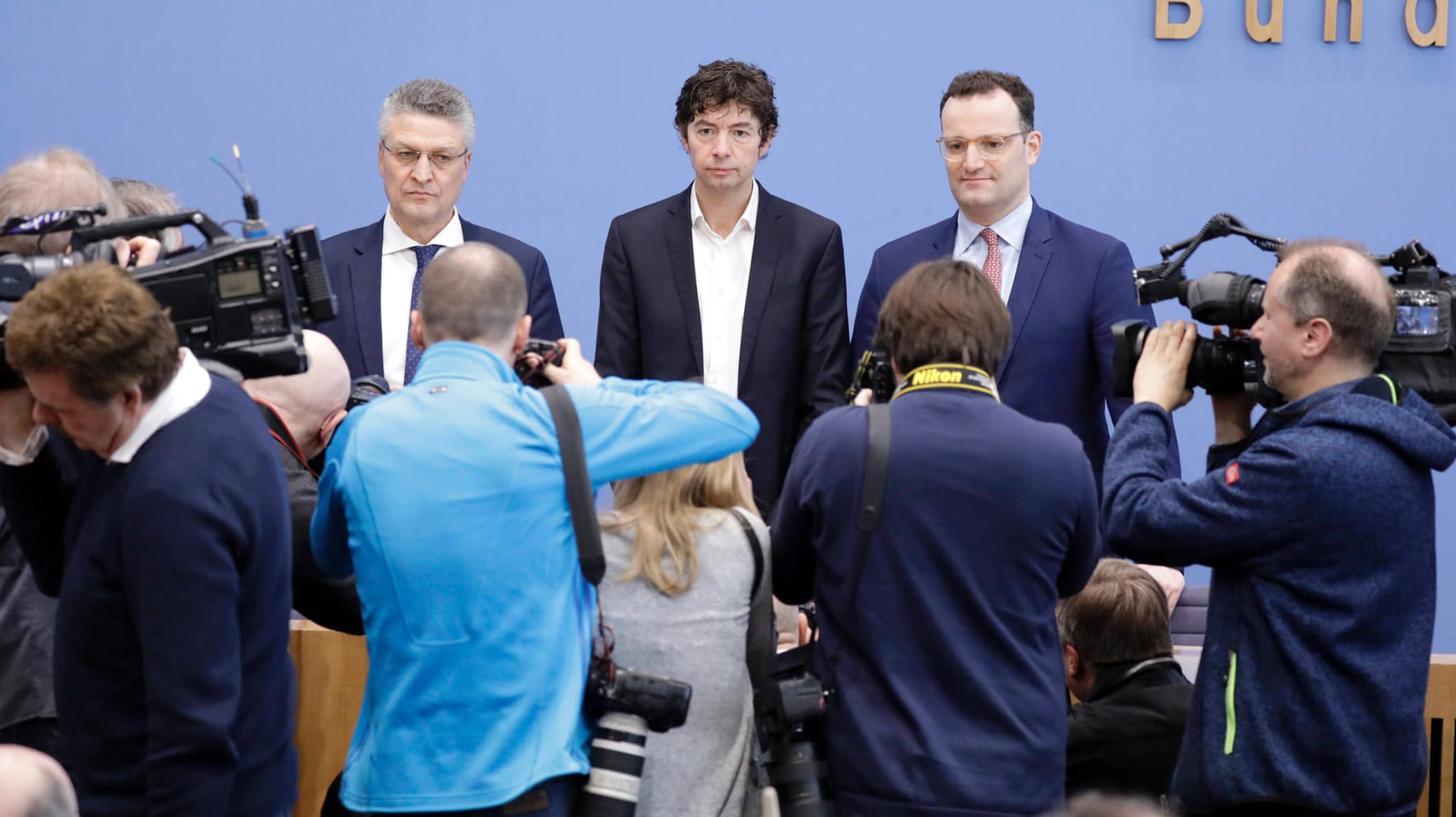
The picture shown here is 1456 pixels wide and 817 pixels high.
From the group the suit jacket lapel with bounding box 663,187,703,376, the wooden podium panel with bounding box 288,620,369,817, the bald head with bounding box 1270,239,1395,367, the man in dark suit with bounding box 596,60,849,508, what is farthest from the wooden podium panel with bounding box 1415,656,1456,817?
the wooden podium panel with bounding box 288,620,369,817

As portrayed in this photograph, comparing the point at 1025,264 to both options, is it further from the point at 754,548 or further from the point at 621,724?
the point at 621,724

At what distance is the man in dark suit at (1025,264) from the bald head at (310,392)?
44.5 inches

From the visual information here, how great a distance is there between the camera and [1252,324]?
7.83 feet

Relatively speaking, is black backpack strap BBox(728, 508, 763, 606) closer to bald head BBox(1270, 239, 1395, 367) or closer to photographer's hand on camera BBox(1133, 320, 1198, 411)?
photographer's hand on camera BBox(1133, 320, 1198, 411)

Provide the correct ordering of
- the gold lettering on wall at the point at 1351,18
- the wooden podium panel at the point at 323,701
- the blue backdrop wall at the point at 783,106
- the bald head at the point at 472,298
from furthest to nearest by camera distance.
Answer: the gold lettering on wall at the point at 1351,18
the blue backdrop wall at the point at 783,106
the wooden podium panel at the point at 323,701
the bald head at the point at 472,298

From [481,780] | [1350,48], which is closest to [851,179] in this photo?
[1350,48]

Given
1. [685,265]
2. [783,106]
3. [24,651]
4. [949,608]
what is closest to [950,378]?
[949,608]

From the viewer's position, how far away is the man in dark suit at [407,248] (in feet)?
10.6

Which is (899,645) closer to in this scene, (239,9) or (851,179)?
(851,179)

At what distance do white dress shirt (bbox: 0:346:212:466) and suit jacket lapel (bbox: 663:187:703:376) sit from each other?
1.43 meters

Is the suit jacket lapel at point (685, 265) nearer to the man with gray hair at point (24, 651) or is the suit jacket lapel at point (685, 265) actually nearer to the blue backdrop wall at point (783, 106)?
the blue backdrop wall at point (783, 106)

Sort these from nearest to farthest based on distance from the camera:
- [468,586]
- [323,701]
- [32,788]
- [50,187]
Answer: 1. [32,788]
2. [468,586]
3. [50,187]
4. [323,701]

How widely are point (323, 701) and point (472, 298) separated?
1.15 m

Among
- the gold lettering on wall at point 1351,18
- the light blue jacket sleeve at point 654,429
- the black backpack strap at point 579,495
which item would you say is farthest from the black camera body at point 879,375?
the gold lettering on wall at point 1351,18
